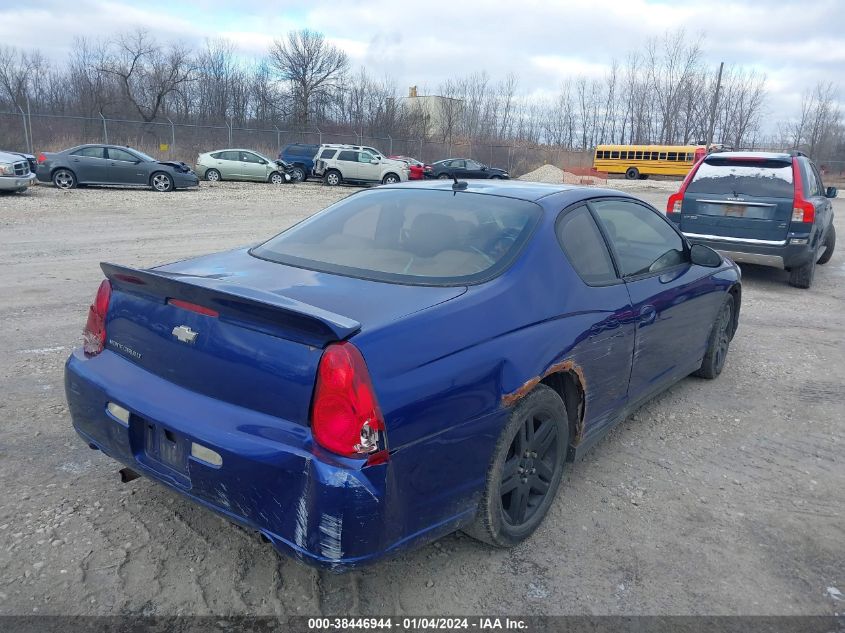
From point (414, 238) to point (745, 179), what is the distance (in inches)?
274

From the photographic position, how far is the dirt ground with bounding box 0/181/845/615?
8.52 feet

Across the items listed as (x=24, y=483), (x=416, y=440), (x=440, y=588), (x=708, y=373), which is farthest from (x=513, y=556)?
(x=708, y=373)

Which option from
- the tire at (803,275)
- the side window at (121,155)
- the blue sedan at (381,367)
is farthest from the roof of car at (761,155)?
the side window at (121,155)

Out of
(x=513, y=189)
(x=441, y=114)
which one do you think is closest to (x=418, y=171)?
(x=513, y=189)

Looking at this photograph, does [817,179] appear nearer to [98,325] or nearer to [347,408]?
[347,408]

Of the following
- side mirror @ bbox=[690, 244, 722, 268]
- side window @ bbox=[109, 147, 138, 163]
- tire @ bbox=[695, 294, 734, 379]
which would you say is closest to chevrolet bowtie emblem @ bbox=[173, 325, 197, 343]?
side mirror @ bbox=[690, 244, 722, 268]

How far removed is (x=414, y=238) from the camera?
3.34 metres

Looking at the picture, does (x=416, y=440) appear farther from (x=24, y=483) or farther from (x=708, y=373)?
(x=708, y=373)

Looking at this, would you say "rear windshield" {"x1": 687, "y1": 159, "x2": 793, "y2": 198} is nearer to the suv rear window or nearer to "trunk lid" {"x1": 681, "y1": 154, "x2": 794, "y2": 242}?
"trunk lid" {"x1": 681, "y1": 154, "x2": 794, "y2": 242}

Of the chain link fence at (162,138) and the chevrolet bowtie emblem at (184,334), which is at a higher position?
the chain link fence at (162,138)

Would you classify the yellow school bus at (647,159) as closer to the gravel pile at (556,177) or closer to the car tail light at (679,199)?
the gravel pile at (556,177)

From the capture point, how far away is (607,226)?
12.4ft

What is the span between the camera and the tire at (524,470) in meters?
2.69

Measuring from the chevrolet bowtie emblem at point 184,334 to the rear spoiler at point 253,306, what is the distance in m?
0.11
